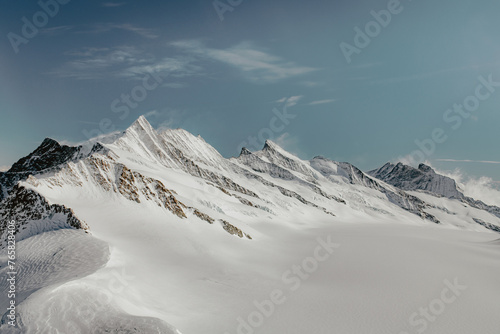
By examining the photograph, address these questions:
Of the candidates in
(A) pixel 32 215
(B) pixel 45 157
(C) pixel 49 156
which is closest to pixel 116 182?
(A) pixel 32 215

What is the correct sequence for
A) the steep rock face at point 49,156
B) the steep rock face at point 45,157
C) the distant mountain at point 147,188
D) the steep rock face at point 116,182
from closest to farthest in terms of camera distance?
the distant mountain at point 147,188
the steep rock face at point 116,182
the steep rock face at point 49,156
the steep rock face at point 45,157

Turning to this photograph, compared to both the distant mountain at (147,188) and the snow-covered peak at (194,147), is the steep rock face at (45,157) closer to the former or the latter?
the distant mountain at (147,188)

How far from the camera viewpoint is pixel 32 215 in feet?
113

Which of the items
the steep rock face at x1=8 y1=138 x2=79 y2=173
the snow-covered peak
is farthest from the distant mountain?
the snow-covered peak

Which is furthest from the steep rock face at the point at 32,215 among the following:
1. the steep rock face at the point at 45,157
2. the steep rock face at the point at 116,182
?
the steep rock face at the point at 45,157

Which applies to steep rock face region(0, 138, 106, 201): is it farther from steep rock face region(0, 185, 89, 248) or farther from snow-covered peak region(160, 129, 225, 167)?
snow-covered peak region(160, 129, 225, 167)

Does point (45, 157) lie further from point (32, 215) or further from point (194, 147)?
point (194, 147)

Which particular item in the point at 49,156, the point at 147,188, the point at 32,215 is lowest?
the point at 32,215

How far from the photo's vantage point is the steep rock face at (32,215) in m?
32.5

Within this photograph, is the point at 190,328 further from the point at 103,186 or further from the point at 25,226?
the point at 103,186

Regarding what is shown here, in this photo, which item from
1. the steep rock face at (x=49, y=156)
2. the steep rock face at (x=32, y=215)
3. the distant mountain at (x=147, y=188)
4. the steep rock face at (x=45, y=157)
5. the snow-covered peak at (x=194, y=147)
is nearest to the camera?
the steep rock face at (x=32, y=215)

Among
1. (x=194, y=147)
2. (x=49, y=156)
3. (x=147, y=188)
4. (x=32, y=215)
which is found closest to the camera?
(x=32, y=215)

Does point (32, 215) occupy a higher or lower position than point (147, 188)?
lower

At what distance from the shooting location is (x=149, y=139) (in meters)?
138
